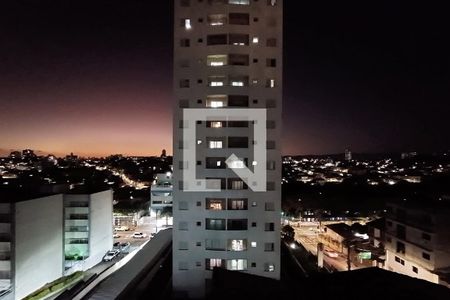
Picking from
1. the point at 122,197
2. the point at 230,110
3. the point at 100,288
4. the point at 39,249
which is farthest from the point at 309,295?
the point at 122,197

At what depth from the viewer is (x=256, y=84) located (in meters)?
15.7

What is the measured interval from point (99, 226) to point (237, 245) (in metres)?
15.7

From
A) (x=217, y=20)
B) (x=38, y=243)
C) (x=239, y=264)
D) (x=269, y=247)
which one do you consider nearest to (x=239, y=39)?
(x=217, y=20)

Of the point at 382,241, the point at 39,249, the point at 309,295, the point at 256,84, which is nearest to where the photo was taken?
the point at 309,295

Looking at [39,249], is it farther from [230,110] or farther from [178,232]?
[230,110]

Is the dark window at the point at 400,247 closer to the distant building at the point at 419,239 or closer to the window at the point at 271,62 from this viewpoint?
the distant building at the point at 419,239

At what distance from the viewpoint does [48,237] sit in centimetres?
2236

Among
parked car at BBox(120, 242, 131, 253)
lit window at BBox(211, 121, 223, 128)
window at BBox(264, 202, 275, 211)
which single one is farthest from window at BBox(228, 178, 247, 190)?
parked car at BBox(120, 242, 131, 253)

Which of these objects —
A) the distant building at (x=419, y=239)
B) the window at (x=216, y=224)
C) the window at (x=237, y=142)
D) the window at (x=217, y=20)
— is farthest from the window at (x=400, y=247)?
the window at (x=217, y=20)

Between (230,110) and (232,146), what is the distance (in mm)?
1590

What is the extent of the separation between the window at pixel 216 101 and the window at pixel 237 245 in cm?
602

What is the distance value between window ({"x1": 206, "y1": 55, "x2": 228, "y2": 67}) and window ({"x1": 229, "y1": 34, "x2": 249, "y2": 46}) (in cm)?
74

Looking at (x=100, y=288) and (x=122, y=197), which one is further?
(x=122, y=197)

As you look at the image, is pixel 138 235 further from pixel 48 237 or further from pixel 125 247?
pixel 48 237
